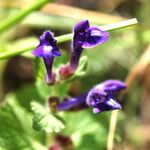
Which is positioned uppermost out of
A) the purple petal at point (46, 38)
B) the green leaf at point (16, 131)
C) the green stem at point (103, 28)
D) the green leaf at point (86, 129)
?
the purple petal at point (46, 38)

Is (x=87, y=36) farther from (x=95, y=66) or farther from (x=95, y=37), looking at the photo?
(x=95, y=66)

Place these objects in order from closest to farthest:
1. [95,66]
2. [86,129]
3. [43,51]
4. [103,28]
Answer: [43,51]
[103,28]
[86,129]
[95,66]

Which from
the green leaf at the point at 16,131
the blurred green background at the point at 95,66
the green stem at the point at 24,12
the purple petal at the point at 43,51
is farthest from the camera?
the blurred green background at the point at 95,66

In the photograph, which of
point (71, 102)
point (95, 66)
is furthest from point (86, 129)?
point (95, 66)

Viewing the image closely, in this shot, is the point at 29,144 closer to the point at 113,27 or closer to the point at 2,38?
the point at 113,27

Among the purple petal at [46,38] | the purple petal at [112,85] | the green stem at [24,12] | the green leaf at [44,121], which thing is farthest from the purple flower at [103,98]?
the green stem at [24,12]

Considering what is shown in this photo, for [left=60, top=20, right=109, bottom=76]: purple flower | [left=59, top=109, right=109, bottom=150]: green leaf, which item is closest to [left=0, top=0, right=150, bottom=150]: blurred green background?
[left=59, top=109, right=109, bottom=150]: green leaf

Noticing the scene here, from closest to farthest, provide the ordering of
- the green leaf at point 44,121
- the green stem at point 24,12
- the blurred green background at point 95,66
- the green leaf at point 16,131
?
the green leaf at point 44,121, the green leaf at point 16,131, the green stem at point 24,12, the blurred green background at point 95,66

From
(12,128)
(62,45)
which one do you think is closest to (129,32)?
(62,45)

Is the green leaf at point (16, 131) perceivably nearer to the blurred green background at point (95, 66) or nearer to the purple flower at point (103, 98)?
the blurred green background at point (95, 66)
